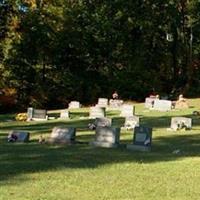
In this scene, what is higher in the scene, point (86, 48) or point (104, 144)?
point (86, 48)

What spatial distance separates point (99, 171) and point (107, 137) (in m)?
3.53

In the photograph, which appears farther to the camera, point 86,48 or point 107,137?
point 86,48

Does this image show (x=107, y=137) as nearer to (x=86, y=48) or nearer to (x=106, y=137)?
(x=106, y=137)

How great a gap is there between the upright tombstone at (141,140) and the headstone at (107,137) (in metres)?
0.34

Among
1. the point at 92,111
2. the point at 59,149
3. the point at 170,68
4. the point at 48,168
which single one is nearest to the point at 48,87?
the point at 170,68

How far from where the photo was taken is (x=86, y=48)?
43.5 m

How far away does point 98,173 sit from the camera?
1115cm

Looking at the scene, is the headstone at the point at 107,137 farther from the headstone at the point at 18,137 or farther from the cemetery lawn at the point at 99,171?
the headstone at the point at 18,137

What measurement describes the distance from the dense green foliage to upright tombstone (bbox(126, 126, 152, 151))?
2688 centimetres

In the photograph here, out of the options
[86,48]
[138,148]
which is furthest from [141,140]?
[86,48]

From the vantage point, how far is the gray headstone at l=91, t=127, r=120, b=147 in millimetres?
14734

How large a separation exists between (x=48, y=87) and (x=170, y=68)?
998 centimetres

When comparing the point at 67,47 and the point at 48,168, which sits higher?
the point at 67,47

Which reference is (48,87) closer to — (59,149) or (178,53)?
(178,53)
